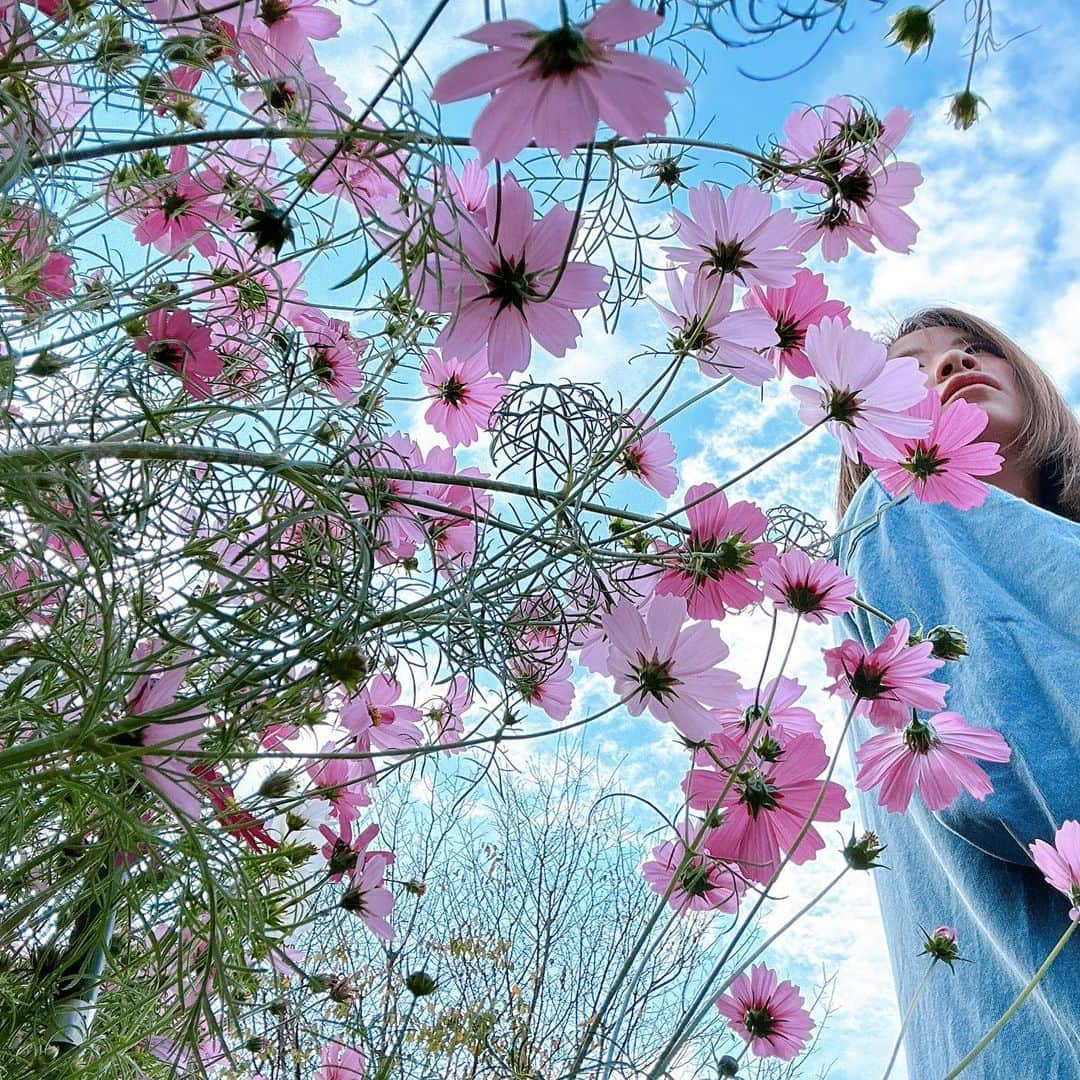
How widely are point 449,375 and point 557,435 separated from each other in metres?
0.12

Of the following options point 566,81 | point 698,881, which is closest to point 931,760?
point 698,881

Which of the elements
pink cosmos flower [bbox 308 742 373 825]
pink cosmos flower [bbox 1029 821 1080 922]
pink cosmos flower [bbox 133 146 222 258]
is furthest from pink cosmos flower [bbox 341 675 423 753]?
pink cosmos flower [bbox 1029 821 1080 922]

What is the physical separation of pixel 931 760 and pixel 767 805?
0.38 feet

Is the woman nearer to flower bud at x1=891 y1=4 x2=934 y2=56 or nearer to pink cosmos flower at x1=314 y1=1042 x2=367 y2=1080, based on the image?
flower bud at x1=891 y1=4 x2=934 y2=56

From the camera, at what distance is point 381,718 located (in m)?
0.48

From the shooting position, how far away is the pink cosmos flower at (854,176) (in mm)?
447

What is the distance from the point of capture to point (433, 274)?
29 cm

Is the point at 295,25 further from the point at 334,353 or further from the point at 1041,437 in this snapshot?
the point at 1041,437

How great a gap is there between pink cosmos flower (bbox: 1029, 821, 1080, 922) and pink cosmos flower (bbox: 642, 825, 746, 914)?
169 mm

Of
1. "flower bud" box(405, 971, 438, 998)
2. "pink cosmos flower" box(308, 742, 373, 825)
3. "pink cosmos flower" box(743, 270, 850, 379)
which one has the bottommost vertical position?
"flower bud" box(405, 971, 438, 998)

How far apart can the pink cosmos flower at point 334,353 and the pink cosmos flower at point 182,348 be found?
0.07m

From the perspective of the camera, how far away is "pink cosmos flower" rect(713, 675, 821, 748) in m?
0.44

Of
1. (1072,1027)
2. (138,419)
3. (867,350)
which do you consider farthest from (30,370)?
(1072,1027)

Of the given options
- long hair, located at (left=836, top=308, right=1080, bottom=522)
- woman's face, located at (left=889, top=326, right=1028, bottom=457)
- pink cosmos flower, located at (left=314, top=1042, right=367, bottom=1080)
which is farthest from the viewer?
long hair, located at (left=836, top=308, right=1080, bottom=522)
